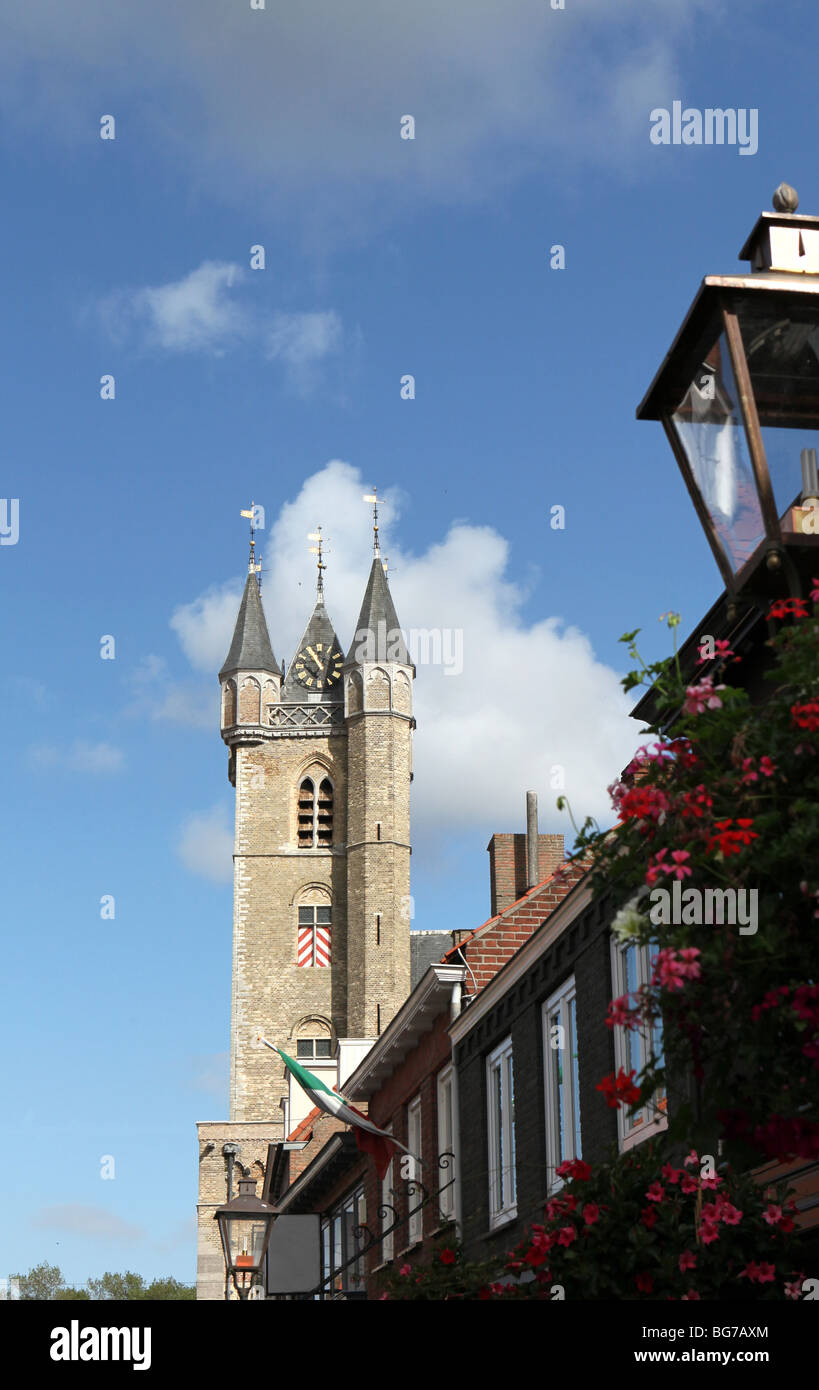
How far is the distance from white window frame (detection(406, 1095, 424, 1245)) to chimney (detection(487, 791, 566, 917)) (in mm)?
3098

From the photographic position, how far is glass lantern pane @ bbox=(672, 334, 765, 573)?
20.1 ft

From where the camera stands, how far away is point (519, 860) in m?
25.0

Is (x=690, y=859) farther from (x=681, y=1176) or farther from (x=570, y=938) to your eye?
(x=570, y=938)

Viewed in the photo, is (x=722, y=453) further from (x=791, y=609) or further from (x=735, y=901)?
(x=735, y=901)

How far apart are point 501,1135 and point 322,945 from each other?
64323 mm

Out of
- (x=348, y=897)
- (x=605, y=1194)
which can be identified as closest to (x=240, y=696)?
(x=348, y=897)

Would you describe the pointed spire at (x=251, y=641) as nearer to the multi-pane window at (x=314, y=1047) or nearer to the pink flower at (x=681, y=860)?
the multi-pane window at (x=314, y=1047)

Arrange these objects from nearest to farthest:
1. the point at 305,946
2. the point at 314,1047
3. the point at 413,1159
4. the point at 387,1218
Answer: the point at 413,1159, the point at 387,1218, the point at 314,1047, the point at 305,946

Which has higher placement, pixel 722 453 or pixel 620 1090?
pixel 722 453

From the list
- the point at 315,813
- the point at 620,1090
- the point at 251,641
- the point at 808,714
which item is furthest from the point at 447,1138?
the point at 251,641

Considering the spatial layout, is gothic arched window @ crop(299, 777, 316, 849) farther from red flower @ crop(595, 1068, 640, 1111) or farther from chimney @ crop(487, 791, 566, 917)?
red flower @ crop(595, 1068, 640, 1111)

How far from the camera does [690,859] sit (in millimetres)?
4871

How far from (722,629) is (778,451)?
456 centimetres
